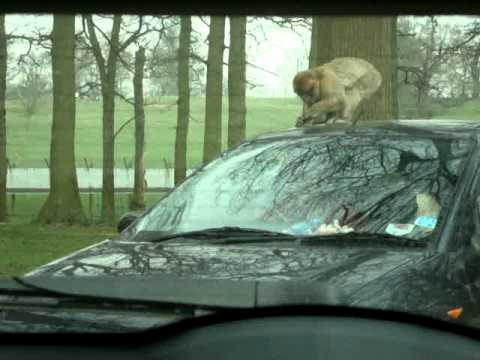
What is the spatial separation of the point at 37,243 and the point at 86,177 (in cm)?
151

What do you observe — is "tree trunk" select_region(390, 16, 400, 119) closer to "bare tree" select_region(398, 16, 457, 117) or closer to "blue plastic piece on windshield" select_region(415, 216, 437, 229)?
"bare tree" select_region(398, 16, 457, 117)

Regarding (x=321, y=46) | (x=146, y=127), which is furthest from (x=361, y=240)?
(x=146, y=127)

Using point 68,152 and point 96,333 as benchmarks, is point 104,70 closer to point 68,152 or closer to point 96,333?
point 68,152

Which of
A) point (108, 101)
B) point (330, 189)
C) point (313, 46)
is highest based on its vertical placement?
point (313, 46)

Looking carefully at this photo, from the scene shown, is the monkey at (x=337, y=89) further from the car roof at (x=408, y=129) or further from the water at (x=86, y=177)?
the water at (x=86, y=177)

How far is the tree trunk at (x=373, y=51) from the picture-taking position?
Answer: 5668 mm

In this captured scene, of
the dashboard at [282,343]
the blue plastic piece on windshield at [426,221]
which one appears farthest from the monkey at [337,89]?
the dashboard at [282,343]

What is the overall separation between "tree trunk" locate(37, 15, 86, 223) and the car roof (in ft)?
3.97

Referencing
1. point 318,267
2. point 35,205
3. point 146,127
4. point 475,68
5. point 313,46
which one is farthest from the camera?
point 35,205

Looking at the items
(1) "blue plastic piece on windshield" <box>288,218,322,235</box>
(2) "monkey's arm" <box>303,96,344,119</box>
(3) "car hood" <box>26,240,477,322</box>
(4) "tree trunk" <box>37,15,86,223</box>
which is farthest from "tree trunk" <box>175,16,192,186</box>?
(3) "car hood" <box>26,240,477,322</box>

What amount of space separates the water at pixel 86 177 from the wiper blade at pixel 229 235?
2.98m

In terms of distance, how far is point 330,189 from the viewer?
4.22 m

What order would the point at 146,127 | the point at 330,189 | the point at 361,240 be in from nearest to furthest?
the point at 361,240 < the point at 330,189 < the point at 146,127

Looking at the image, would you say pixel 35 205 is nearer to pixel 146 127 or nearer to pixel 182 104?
pixel 146 127
